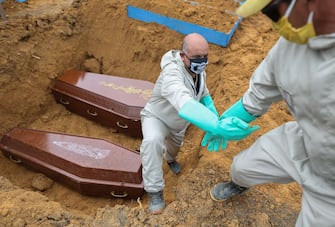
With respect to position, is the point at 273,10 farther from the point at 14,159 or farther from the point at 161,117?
the point at 14,159

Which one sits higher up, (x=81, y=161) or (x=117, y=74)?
(x=117, y=74)

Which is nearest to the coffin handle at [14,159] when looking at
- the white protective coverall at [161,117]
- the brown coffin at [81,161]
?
the brown coffin at [81,161]

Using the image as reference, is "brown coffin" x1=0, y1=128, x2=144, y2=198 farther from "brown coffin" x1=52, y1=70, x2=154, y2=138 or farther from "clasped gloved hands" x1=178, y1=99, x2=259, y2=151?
"clasped gloved hands" x1=178, y1=99, x2=259, y2=151

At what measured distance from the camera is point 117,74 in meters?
4.78

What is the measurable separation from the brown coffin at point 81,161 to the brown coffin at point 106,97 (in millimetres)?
489

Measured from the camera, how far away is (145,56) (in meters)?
4.76

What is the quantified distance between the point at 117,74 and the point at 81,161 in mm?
1782

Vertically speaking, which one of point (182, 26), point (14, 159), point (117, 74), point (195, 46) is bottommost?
point (14, 159)

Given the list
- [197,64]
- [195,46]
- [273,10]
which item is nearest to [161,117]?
[197,64]

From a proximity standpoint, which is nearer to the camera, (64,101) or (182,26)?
(64,101)

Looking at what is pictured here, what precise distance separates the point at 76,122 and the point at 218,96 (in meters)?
1.80

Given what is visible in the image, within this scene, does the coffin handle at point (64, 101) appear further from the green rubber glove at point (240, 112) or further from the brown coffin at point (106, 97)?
the green rubber glove at point (240, 112)

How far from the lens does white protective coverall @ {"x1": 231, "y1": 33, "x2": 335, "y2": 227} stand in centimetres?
172

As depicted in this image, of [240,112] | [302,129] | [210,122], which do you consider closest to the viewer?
[302,129]
